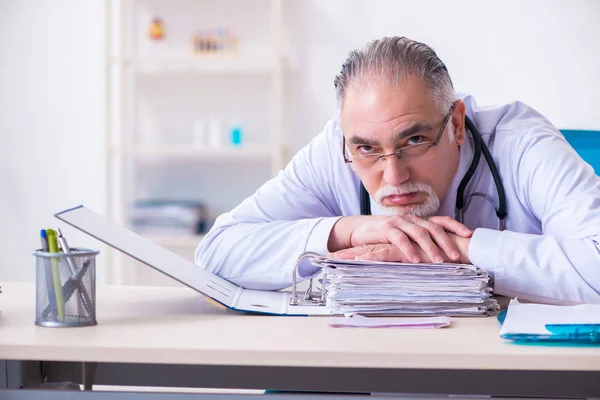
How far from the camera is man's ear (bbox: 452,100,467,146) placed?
62.5 inches

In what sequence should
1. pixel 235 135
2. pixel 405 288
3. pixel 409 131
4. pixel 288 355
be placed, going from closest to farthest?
pixel 288 355 → pixel 405 288 → pixel 409 131 → pixel 235 135

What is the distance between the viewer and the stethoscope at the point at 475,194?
1.56 m

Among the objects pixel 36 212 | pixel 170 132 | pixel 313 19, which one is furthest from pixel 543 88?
pixel 36 212

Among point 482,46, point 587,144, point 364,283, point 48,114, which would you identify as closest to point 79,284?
point 364,283

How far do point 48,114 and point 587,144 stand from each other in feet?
9.93

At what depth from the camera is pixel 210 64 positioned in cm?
374

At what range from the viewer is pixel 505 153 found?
1593 millimetres

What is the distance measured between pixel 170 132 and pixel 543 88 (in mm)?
1910

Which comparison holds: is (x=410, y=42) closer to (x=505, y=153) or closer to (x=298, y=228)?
(x=505, y=153)

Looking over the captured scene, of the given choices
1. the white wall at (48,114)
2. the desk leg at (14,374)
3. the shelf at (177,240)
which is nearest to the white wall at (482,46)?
the shelf at (177,240)

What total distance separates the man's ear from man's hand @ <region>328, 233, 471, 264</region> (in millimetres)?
339

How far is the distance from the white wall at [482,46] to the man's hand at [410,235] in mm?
2547

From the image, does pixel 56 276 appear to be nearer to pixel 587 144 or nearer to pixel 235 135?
pixel 587 144

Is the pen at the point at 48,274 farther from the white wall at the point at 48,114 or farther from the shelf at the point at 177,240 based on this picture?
the white wall at the point at 48,114
